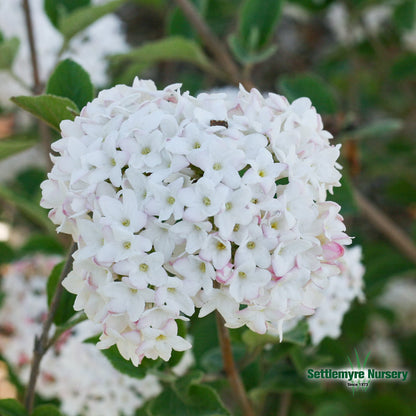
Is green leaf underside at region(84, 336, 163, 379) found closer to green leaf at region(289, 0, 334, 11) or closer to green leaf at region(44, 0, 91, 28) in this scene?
green leaf at region(44, 0, 91, 28)

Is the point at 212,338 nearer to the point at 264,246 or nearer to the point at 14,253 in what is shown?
the point at 14,253

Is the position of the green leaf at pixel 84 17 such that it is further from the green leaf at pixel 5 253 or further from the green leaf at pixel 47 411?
the green leaf at pixel 47 411

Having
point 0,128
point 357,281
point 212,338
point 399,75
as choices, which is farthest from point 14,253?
point 0,128

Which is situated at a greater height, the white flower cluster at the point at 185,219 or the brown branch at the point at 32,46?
the white flower cluster at the point at 185,219

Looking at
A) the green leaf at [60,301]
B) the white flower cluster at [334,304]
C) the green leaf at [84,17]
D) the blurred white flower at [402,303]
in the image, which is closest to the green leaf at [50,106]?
the green leaf at [60,301]

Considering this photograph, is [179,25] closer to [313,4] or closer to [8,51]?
[313,4]

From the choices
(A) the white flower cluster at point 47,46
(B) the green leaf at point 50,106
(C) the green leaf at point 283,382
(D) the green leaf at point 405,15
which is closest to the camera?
(B) the green leaf at point 50,106
